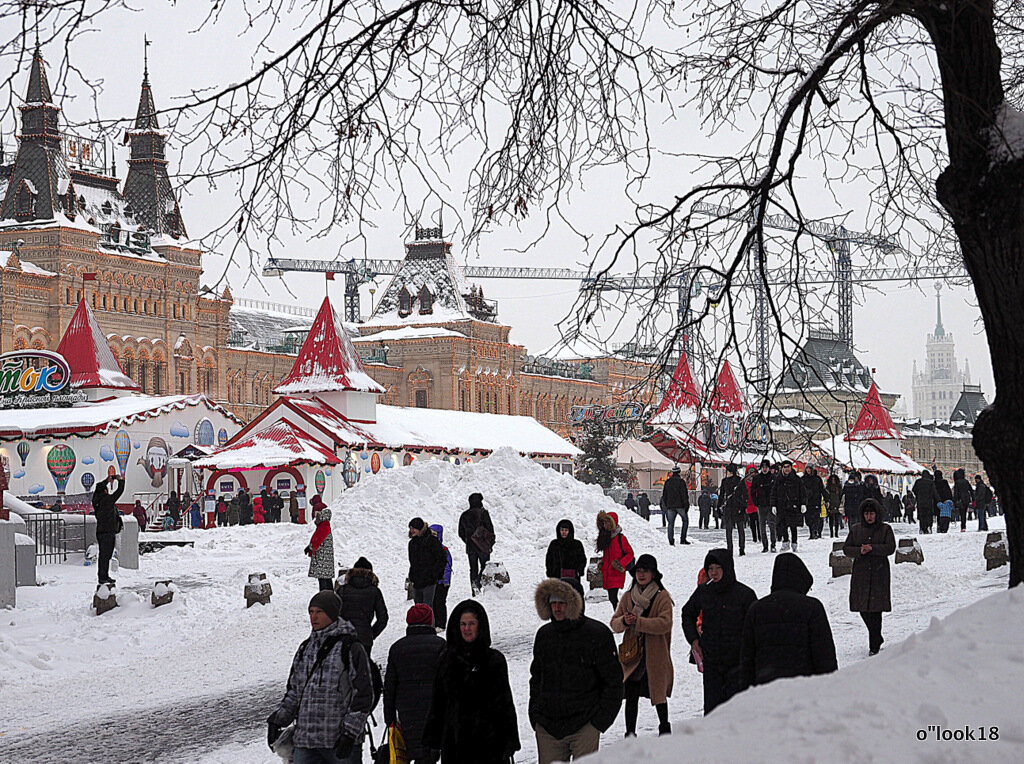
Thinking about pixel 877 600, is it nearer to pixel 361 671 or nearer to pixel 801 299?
pixel 801 299

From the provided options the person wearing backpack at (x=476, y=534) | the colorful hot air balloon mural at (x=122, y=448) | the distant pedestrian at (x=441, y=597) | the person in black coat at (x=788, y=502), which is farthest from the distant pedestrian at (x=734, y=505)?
the colorful hot air balloon mural at (x=122, y=448)

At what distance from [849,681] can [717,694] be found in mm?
4165

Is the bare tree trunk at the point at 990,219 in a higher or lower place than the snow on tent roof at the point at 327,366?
lower

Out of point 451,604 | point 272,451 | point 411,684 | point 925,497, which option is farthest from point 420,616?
point 272,451

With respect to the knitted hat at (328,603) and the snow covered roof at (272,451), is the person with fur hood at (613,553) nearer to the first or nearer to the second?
the knitted hat at (328,603)

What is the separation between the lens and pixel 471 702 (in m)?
5.86

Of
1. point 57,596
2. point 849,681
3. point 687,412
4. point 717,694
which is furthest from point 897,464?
point 849,681

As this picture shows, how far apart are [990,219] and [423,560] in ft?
26.1

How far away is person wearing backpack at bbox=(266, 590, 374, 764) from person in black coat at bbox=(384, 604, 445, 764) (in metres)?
0.45

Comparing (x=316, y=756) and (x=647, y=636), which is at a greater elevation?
(x=647, y=636)

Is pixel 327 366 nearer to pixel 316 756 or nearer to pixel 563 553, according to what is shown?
pixel 563 553

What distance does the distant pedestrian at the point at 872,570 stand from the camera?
1098cm

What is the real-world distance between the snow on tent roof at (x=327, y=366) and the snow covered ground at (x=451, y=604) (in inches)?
513

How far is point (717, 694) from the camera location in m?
7.79
